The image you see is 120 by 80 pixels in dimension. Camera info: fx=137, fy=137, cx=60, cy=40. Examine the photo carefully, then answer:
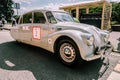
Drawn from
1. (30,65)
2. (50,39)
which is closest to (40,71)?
(30,65)

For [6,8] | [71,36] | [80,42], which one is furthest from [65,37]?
[6,8]

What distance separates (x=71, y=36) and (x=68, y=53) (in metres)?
0.51

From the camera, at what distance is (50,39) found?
4.21 metres

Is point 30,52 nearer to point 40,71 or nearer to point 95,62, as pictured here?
point 40,71

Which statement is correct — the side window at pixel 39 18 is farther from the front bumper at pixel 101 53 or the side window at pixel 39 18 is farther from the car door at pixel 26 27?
the front bumper at pixel 101 53

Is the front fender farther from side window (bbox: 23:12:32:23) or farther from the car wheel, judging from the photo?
side window (bbox: 23:12:32:23)

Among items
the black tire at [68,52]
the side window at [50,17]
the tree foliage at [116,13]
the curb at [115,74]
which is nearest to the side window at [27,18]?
the side window at [50,17]

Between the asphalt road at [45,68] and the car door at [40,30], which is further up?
the car door at [40,30]

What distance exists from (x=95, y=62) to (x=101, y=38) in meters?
0.79

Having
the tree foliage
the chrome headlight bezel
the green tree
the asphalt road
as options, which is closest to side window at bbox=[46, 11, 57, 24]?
the asphalt road

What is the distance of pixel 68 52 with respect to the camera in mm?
3770

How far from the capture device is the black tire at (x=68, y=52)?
3561 mm

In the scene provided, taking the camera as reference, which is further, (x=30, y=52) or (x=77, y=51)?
(x=30, y=52)

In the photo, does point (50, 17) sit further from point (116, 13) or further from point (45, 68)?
point (116, 13)
